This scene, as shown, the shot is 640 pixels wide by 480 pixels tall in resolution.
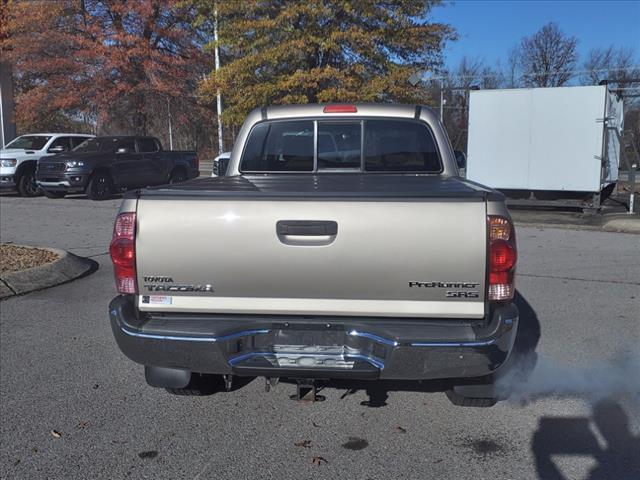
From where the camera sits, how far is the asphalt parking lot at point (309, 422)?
321 cm

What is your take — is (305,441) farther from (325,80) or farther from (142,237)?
(325,80)

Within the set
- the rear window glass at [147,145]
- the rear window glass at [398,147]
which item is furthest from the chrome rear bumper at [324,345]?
the rear window glass at [147,145]

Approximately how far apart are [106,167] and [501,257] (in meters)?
15.3

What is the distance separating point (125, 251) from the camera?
3158 millimetres

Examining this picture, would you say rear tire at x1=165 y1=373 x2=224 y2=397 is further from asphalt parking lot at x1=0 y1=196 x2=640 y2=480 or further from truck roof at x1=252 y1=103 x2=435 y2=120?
truck roof at x1=252 y1=103 x2=435 y2=120

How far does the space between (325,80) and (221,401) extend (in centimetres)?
1480

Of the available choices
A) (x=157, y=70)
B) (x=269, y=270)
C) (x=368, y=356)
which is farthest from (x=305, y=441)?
(x=157, y=70)

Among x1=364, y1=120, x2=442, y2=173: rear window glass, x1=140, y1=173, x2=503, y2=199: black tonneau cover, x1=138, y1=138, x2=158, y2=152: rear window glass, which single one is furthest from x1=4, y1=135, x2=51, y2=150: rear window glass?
x1=140, y1=173, x2=503, y2=199: black tonneau cover

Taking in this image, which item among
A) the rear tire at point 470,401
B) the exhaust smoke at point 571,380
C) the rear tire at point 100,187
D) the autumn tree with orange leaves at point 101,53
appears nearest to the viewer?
the rear tire at point 470,401

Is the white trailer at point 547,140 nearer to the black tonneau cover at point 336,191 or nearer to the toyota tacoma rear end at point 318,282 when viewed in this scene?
the black tonneau cover at point 336,191

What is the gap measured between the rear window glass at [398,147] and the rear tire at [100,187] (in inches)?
Result: 519

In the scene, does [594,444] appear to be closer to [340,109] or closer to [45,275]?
[340,109]

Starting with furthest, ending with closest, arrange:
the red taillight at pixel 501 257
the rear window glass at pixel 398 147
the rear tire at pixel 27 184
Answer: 1. the rear tire at pixel 27 184
2. the rear window glass at pixel 398 147
3. the red taillight at pixel 501 257

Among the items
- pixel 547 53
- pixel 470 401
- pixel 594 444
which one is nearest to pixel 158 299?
pixel 470 401
